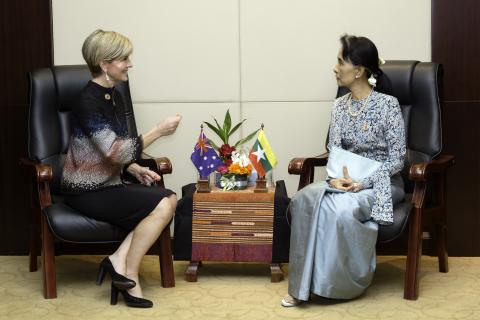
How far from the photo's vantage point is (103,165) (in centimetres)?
363

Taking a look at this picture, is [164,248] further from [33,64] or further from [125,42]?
[33,64]

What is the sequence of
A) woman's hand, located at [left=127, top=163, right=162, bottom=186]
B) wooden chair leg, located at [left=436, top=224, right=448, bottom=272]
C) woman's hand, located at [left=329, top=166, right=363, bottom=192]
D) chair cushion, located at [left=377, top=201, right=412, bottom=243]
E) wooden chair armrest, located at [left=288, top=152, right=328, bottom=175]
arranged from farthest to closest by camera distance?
wooden chair leg, located at [left=436, top=224, right=448, bottom=272] < wooden chair armrest, located at [left=288, top=152, right=328, bottom=175] < woman's hand, located at [left=127, top=163, right=162, bottom=186] < woman's hand, located at [left=329, top=166, right=363, bottom=192] < chair cushion, located at [left=377, top=201, right=412, bottom=243]

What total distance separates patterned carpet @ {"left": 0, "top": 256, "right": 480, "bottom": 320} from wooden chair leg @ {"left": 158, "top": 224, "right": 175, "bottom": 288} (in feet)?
0.19

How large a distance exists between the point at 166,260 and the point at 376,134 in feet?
4.17

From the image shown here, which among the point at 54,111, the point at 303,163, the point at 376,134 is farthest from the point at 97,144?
the point at 376,134

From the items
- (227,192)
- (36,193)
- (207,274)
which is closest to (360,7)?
(227,192)

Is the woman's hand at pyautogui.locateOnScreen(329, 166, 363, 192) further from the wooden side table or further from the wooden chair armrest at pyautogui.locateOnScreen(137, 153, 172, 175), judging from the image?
the wooden chair armrest at pyautogui.locateOnScreen(137, 153, 172, 175)

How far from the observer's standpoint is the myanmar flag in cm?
405

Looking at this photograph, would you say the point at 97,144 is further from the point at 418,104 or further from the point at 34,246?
the point at 418,104

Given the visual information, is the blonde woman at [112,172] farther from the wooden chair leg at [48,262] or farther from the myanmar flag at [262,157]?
the myanmar flag at [262,157]

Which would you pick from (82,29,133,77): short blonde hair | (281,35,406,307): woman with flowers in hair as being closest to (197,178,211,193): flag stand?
(281,35,406,307): woman with flowers in hair

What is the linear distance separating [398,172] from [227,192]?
0.92 m

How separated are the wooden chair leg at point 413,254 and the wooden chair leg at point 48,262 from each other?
1.76 m

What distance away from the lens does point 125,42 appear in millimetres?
3631
